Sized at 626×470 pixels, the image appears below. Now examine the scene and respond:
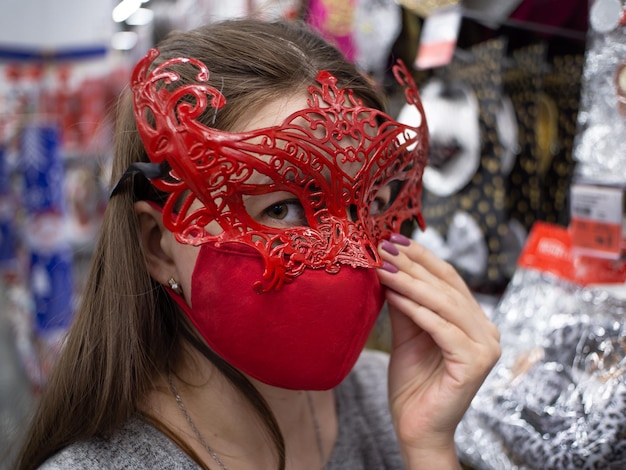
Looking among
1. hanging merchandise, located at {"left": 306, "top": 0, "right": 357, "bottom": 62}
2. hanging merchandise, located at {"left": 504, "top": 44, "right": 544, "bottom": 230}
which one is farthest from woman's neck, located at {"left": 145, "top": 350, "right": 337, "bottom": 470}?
hanging merchandise, located at {"left": 306, "top": 0, "right": 357, "bottom": 62}

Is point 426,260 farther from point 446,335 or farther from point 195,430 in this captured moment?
point 195,430

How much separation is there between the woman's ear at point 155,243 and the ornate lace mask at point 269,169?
0.06 metres

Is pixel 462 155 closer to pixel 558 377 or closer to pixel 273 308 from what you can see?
pixel 558 377

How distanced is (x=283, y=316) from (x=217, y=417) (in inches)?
10.5

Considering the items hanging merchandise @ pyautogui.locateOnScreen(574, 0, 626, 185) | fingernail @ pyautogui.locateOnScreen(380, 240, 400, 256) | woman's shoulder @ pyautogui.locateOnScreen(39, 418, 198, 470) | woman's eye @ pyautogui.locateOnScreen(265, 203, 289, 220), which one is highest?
hanging merchandise @ pyautogui.locateOnScreen(574, 0, 626, 185)

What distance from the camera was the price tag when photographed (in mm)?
849

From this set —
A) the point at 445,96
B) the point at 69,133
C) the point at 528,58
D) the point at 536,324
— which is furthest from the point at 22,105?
the point at 536,324

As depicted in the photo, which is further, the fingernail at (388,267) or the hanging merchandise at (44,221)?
the hanging merchandise at (44,221)

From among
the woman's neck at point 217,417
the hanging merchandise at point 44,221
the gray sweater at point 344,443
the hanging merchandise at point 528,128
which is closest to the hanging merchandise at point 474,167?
the hanging merchandise at point 528,128

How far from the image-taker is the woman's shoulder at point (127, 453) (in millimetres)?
786

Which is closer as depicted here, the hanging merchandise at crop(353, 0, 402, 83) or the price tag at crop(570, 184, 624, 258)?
the price tag at crop(570, 184, 624, 258)

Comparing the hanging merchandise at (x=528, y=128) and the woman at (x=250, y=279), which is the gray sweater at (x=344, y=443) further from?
the hanging merchandise at (x=528, y=128)

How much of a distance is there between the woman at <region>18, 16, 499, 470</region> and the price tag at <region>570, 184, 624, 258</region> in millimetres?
196

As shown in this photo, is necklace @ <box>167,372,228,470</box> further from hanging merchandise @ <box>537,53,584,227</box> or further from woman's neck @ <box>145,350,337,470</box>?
hanging merchandise @ <box>537,53,584,227</box>
